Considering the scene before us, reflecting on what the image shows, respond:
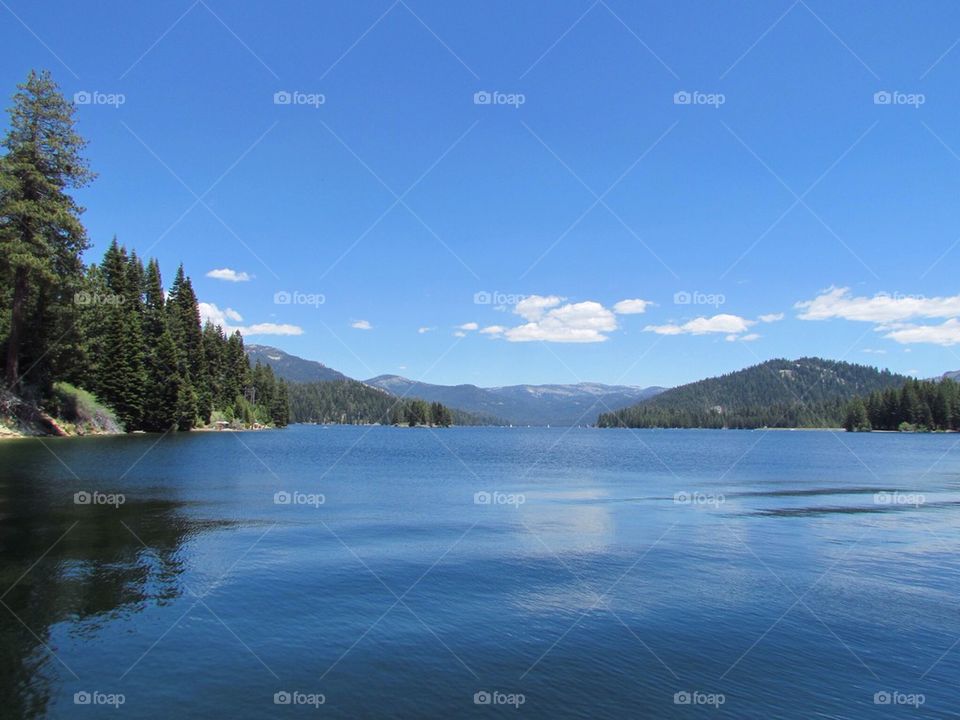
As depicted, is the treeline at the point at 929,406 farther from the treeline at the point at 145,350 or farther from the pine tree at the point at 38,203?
the pine tree at the point at 38,203

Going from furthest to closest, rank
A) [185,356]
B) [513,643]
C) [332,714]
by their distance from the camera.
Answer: [185,356] → [513,643] → [332,714]

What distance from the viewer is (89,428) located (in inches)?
3066

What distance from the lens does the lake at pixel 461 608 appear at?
452 inches

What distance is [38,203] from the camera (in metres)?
59.1

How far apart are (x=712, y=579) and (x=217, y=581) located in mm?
14854

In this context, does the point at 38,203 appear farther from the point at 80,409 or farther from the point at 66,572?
the point at 66,572

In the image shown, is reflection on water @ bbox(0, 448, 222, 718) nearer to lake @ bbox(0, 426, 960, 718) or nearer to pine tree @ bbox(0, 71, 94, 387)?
lake @ bbox(0, 426, 960, 718)

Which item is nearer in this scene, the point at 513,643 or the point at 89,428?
the point at 513,643

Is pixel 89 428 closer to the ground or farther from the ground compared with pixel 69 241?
closer to the ground

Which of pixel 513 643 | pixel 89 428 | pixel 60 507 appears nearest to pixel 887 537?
pixel 513 643

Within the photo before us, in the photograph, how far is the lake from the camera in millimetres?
11477

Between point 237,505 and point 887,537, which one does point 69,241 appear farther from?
point 887,537

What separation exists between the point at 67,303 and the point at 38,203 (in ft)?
32.2

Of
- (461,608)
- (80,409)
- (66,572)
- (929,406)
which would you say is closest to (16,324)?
(80,409)
